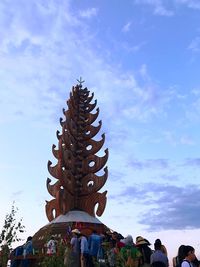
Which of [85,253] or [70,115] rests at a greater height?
[70,115]

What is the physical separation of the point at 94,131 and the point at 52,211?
635 cm

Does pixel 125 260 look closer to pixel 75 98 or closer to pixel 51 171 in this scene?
pixel 51 171

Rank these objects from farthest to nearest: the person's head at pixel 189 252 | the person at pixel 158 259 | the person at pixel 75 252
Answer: the person at pixel 75 252 < the person at pixel 158 259 < the person's head at pixel 189 252

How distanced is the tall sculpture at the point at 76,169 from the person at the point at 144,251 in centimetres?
1732

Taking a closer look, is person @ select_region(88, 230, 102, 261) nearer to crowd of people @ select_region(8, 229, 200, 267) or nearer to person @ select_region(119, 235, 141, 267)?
crowd of people @ select_region(8, 229, 200, 267)

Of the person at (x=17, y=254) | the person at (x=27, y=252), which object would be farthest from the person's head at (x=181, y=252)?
the person at (x=17, y=254)

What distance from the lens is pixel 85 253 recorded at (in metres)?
13.1

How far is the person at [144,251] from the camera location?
1052cm

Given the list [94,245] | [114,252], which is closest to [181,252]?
[114,252]

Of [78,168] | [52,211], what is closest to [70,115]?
[78,168]

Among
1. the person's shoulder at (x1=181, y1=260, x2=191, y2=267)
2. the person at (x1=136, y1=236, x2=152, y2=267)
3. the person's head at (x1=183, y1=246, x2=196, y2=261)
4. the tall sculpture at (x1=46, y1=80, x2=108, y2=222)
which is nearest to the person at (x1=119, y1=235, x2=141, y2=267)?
the person at (x1=136, y1=236, x2=152, y2=267)

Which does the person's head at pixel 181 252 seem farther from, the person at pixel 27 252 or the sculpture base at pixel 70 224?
the sculpture base at pixel 70 224

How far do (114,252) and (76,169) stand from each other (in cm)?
1725

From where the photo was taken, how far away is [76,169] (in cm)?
2939
